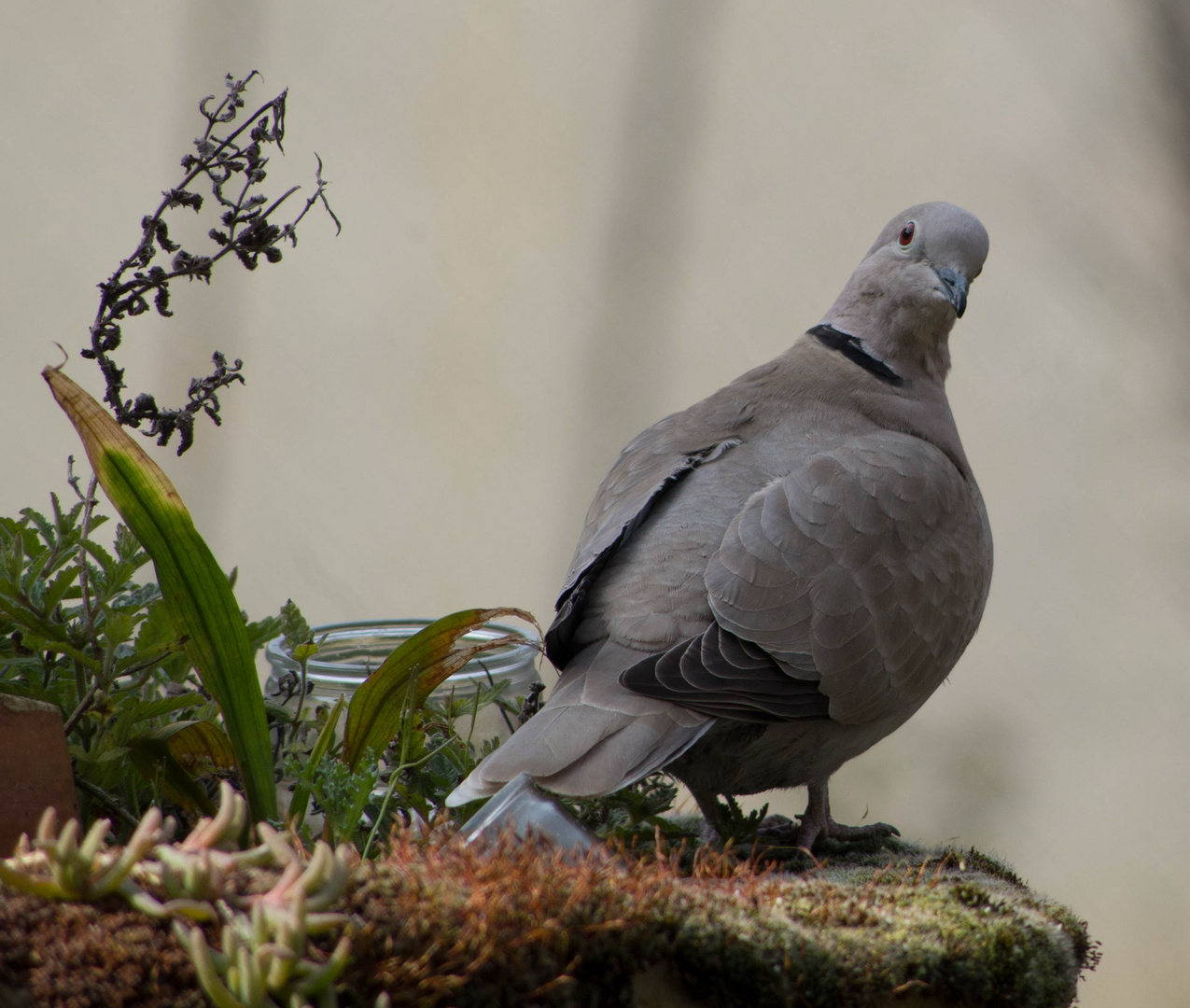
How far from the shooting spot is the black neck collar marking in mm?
1838

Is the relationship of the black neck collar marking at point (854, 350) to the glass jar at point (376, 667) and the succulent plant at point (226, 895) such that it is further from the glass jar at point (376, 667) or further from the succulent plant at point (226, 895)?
the succulent plant at point (226, 895)

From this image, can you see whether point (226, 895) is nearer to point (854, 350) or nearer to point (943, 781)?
point (854, 350)

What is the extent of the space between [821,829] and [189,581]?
926 millimetres

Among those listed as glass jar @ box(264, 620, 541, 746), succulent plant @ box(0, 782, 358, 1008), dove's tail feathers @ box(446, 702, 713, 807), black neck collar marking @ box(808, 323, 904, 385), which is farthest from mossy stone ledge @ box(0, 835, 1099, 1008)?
black neck collar marking @ box(808, 323, 904, 385)

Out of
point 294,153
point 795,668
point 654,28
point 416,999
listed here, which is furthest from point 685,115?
point 416,999

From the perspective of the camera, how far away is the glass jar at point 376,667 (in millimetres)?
1518

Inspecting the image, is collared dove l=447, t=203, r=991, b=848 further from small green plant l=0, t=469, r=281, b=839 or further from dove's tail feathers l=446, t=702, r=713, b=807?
small green plant l=0, t=469, r=281, b=839

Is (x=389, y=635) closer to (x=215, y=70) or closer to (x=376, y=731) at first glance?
(x=376, y=731)

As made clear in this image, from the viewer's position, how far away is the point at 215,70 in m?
3.18

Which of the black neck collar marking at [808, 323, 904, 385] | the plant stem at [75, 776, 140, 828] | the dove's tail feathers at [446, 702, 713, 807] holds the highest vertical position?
the black neck collar marking at [808, 323, 904, 385]

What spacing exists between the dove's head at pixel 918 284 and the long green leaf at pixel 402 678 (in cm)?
91

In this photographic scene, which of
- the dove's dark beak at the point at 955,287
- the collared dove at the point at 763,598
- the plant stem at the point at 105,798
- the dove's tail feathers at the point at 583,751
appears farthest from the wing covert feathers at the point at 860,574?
the plant stem at the point at 105,798

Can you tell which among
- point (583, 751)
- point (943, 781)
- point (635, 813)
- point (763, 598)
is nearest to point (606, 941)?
point (583, 751)

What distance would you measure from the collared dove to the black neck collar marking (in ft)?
0.21
